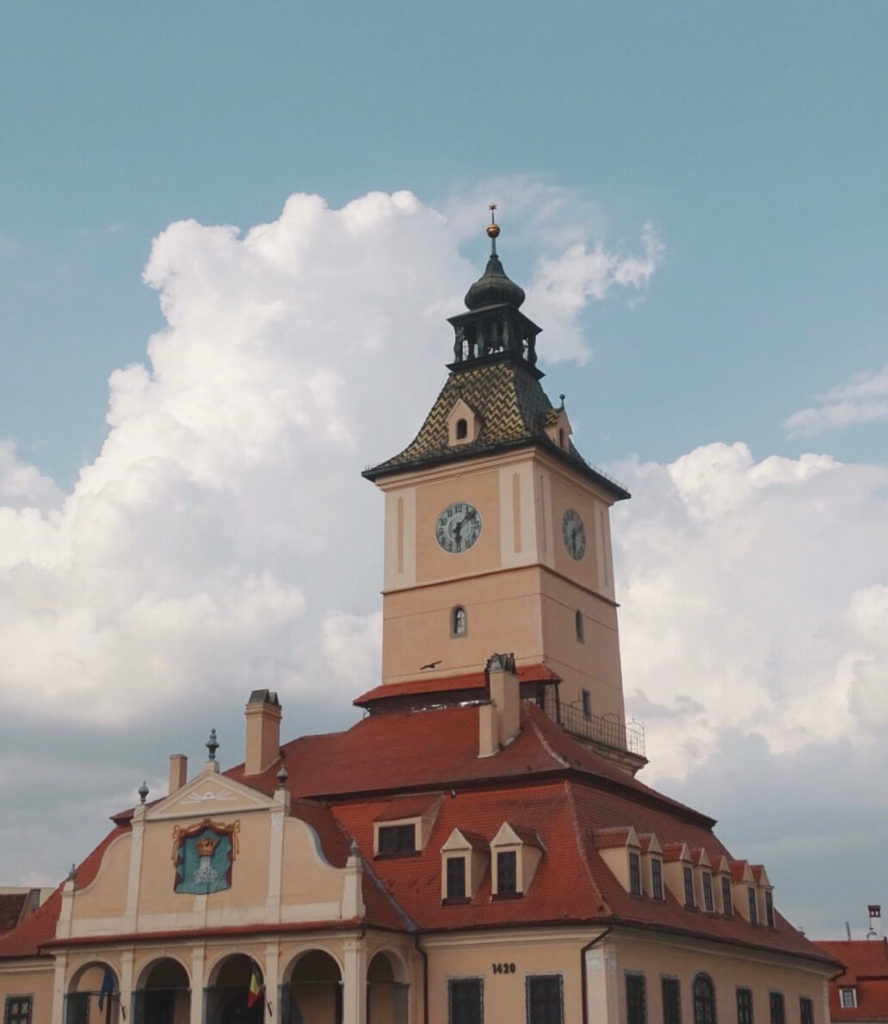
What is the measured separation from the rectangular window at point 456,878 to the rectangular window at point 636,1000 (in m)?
4.76

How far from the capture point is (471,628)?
53688mm

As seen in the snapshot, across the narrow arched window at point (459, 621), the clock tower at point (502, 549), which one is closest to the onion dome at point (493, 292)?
the clock tower at point (502, 549)

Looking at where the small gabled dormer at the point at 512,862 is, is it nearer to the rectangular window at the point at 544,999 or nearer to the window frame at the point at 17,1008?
the rectangular window at the point at 544,999

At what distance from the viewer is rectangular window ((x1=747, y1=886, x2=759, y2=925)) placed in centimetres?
4622

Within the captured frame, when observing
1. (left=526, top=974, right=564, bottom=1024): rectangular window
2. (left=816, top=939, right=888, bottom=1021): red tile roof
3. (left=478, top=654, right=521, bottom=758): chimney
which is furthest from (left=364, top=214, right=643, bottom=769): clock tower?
(left=816, top=939, right=888, bottom=1021): red tile roof

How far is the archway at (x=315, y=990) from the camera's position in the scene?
131 ft

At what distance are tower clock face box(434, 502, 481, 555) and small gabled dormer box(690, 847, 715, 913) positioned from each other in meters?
15.4

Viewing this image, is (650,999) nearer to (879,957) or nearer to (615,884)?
(615,884)

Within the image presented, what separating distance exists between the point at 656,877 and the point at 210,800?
475 inches

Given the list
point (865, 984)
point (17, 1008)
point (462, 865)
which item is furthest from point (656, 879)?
point (865, 984)

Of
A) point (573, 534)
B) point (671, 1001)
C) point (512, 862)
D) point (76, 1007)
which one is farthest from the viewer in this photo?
point (573, 534)

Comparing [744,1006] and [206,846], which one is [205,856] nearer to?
[206,846]

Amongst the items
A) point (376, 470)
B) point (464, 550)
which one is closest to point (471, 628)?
point (464, 550)

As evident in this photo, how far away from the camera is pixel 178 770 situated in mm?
48750
